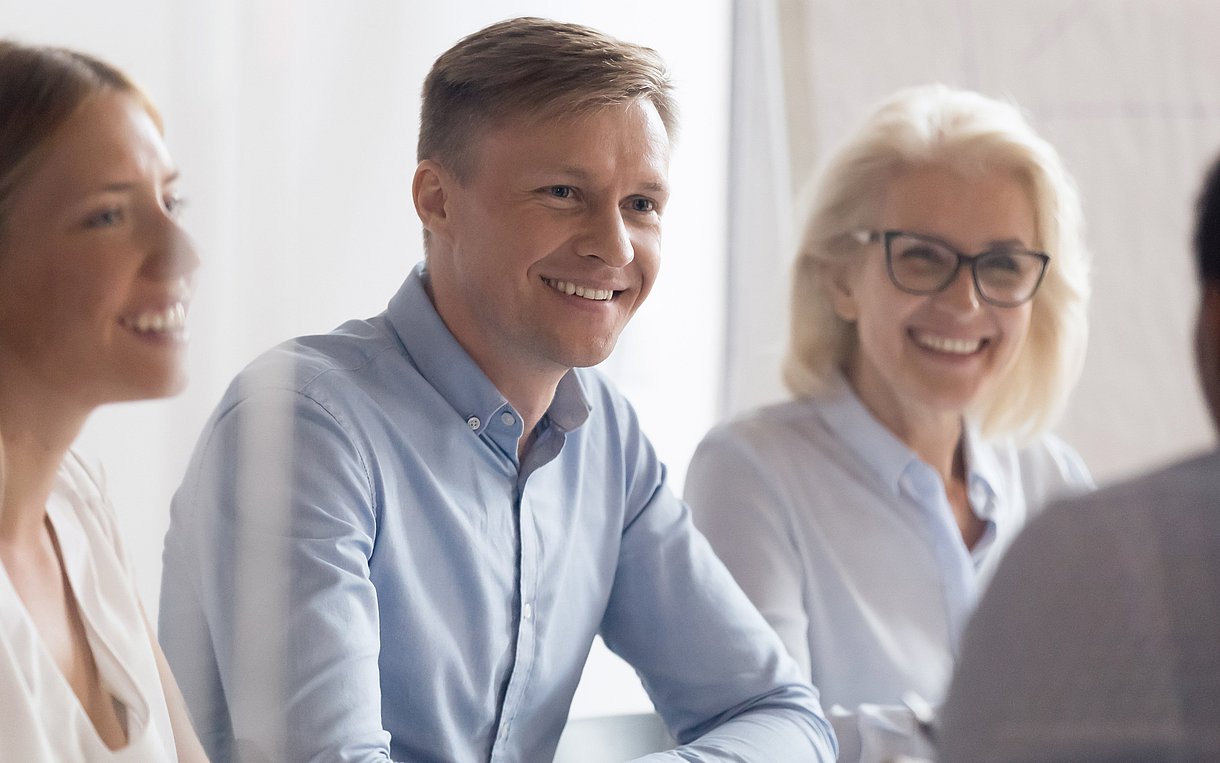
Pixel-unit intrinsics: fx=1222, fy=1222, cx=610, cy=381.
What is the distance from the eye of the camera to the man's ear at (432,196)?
1030 millimetres

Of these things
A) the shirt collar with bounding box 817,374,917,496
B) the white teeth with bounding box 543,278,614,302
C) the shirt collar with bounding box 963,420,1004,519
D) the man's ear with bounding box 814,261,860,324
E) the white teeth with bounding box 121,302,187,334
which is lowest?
the shirt collar with bounding box 963,420,1004,519

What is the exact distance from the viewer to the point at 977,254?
123 centimetres

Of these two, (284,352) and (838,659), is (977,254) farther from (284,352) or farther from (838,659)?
(284,352)

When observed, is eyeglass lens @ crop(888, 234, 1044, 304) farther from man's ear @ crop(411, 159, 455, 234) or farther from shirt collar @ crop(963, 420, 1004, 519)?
man's ear @ crop(411, 159, 455, 234)

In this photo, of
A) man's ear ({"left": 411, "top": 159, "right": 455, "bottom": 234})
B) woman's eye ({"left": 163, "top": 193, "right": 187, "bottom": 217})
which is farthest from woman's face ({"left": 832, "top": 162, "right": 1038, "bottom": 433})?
woman's eye ({"left": 163, "top": 193, "right": 187, "bottom": 217})

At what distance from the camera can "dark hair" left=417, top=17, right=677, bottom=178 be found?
973 mm

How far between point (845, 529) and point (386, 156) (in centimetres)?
63

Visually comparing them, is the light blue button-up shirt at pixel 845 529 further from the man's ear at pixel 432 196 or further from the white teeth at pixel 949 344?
the man's ear at pixel 432 196

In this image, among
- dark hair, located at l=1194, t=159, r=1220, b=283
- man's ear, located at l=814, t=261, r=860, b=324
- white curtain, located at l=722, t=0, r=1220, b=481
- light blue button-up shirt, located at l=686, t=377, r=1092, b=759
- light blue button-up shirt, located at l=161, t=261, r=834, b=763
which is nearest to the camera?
dark hair, located at l=1194, t=159, r=1220, b=283

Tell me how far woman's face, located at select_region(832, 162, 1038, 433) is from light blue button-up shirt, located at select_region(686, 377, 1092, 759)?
6cm

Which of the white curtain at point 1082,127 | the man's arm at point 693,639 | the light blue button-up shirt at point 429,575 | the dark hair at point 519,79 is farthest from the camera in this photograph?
the man's arm at point 693,639

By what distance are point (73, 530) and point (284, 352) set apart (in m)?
0.22

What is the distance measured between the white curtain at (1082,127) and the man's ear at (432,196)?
1.70 ft

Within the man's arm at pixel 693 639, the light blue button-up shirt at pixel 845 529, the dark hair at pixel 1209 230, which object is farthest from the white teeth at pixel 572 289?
the dark hair at pixel 1209 230
